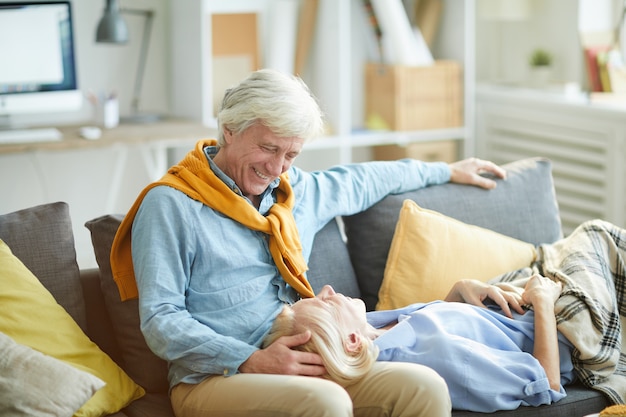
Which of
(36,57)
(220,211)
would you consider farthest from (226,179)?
(36,57)

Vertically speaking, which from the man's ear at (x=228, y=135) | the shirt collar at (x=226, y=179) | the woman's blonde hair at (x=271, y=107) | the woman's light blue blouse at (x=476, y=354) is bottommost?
the woman's light blue blouse at (x=476, y=354)

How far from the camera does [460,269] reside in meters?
2.57

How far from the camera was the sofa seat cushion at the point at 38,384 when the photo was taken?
6.19ft

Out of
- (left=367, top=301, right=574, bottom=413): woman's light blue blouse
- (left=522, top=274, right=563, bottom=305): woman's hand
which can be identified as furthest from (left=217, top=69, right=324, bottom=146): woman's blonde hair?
(left=522, top=274, right=563, bottom=305): woman's hand

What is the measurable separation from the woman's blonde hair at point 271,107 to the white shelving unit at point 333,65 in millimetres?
Result: 1861

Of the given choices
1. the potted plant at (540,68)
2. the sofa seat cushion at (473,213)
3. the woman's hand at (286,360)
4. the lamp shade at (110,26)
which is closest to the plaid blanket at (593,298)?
the sofa seat cushion at (473,213)

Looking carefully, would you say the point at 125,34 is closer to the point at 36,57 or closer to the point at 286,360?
the point at 36,57

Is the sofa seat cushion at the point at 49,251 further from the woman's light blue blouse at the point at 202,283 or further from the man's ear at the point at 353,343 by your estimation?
the man's ear at the point at 353,343

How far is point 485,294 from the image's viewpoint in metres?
2.38

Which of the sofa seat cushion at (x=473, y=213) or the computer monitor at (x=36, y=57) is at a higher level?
the computer monitor at (x=36, y=57)

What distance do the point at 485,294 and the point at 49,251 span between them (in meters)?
1.11

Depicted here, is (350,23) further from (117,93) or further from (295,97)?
(295,97)

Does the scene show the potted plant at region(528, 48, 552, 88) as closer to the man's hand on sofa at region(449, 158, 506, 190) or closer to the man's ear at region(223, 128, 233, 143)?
the man's hand on sofa at region(449, 158, 506, 190)

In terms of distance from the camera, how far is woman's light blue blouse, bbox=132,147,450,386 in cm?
201
